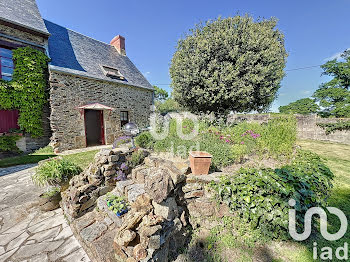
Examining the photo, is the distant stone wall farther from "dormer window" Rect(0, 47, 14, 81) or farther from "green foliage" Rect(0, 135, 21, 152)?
"dormer window" Rect(0, 47, 14, 81)

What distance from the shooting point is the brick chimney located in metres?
11.3

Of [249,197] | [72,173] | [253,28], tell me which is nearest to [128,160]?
[72,173]

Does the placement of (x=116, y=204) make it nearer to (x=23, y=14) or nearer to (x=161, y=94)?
(x=23, y=14)

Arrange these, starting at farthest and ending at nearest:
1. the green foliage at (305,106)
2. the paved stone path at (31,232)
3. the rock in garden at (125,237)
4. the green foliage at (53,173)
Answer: the green foliage at (305,106) → the green foliage at (53,173) → the paved stone path at (31,232) → the rock in garden at (125,237)

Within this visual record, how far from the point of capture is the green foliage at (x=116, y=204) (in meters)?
2.15

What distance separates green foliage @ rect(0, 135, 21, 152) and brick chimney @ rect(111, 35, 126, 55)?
29.3 feet

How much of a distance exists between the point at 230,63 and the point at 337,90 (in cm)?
1645

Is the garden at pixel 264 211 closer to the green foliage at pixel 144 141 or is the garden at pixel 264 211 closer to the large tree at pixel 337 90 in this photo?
the green foliage at pixel 144 141

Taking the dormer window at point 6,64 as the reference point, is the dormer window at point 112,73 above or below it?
above

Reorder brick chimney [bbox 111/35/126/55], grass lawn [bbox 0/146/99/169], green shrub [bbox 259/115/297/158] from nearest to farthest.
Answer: green shrub [bbox 259/115/297/158], grass lawn [bbox 0/146/99/169], brick chimney [bbox 111/35/126/55]

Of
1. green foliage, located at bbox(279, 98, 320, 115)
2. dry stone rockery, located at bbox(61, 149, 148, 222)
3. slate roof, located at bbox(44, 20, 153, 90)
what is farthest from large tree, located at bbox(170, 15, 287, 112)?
green foliage, located at bbox(279, 98, 320, 115)

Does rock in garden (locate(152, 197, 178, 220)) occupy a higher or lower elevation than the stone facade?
lower

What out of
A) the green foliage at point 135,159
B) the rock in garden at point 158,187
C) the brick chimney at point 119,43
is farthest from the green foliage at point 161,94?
the rock in garden at point 158,187

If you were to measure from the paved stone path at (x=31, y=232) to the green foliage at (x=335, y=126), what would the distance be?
1307cm
